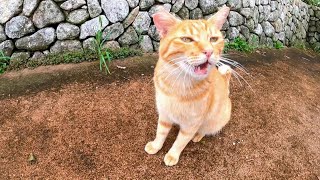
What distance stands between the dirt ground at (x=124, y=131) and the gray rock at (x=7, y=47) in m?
0.29

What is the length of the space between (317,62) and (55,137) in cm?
582

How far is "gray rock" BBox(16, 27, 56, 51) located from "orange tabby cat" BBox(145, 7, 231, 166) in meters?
2.13

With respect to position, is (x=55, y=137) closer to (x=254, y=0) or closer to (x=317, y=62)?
(x=254, y=0)

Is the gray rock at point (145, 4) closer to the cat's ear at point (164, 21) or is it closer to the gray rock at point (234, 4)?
the gray rock at point (234, 4)

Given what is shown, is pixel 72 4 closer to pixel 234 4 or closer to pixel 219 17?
pixel 219 17

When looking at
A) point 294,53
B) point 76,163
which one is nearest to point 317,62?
point 294,53

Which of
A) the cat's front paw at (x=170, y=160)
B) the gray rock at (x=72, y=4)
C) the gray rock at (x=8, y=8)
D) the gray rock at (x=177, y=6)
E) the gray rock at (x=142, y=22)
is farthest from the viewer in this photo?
the gray rock at (x=177, y=6)

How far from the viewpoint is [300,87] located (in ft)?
16.6

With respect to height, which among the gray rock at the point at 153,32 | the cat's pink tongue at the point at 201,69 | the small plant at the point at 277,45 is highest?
the cat's pink tongue at the point at 201,69

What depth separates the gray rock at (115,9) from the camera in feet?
14.5

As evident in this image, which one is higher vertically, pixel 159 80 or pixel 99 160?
pixel 159 80

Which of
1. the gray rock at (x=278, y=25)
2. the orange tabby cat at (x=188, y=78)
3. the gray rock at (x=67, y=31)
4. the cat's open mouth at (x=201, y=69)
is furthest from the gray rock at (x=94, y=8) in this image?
the gray rock at (x=278, y=25)

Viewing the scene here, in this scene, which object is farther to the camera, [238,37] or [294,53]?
[294,53]

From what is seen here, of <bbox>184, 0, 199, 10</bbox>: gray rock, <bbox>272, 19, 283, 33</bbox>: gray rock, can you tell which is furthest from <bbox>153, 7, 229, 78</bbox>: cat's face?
<bbox>272, 19, 283, 33</bbox>: gray rock
